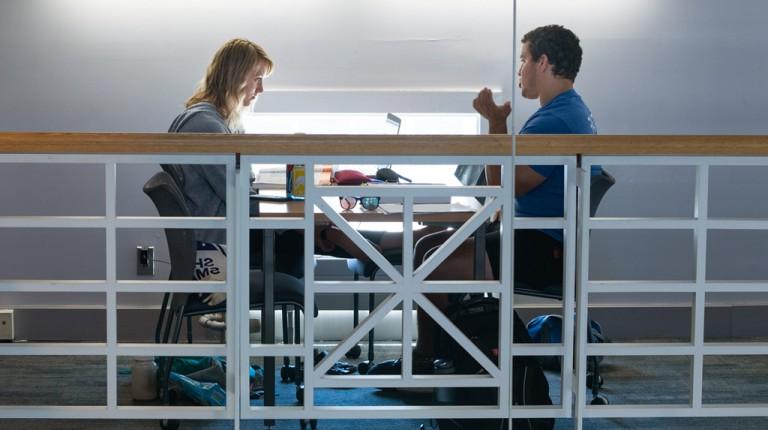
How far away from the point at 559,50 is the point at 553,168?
1.45ft

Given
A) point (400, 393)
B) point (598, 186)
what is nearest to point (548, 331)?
point (400, 393)

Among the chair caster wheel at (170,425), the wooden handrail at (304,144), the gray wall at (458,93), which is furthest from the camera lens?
the gray wall at (458,93)

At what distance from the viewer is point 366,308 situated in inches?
173

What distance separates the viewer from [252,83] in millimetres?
3480

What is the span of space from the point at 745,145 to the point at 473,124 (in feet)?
7.01

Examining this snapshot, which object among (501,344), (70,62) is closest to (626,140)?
(501,344)

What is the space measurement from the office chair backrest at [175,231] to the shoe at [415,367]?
813mm

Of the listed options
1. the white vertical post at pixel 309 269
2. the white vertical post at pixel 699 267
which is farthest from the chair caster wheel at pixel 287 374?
the white vertical post at pixel 699 267

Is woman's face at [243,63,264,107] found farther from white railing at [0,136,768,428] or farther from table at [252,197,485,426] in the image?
white railing at [0,136,768,428]

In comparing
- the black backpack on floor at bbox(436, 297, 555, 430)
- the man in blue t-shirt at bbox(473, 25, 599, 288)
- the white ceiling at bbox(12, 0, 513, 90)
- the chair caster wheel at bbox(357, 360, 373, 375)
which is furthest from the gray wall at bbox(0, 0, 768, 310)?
the black backpack on floor at bbox(436, 297, 555, 430)

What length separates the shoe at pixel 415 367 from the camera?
322cm

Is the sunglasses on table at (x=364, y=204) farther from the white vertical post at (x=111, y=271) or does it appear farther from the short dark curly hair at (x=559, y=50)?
the white vertical post at (x=111, y=271)

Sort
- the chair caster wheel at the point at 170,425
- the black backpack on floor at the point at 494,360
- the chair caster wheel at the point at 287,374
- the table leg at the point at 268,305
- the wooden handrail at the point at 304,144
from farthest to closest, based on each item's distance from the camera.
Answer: the chair caster wheel at the point at 287,374, the chair caster wheel at the point at 170,425, the table leg at the point at 268,305, the black backpack on floor at the point at 494,360, the wooden handrail at the point at 304,144

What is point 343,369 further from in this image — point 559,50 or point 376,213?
point 559,50
